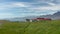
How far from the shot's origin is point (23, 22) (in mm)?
15445

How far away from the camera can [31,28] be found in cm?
1514

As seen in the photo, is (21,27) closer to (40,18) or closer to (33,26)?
(33,26)

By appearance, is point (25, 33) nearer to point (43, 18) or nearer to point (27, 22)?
point (27, 22)

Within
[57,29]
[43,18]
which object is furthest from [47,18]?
[57,29]

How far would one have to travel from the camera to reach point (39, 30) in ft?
47.8

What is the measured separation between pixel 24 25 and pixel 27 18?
836mm

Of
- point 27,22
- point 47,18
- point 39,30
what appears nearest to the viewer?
point 39,30

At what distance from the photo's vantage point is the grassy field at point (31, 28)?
14641 mm

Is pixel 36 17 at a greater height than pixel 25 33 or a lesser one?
greater

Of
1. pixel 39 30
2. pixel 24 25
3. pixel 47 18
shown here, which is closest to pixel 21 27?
pixel 24 25

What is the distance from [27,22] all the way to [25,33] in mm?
1316

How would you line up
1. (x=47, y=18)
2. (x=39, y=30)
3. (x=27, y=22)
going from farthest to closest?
1. (x=47, y=18)
2. (x=27, y=22)
3. (x=39, y=30)

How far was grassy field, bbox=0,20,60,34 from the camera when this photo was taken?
14.6 meters

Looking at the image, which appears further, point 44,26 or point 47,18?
point 47,18
